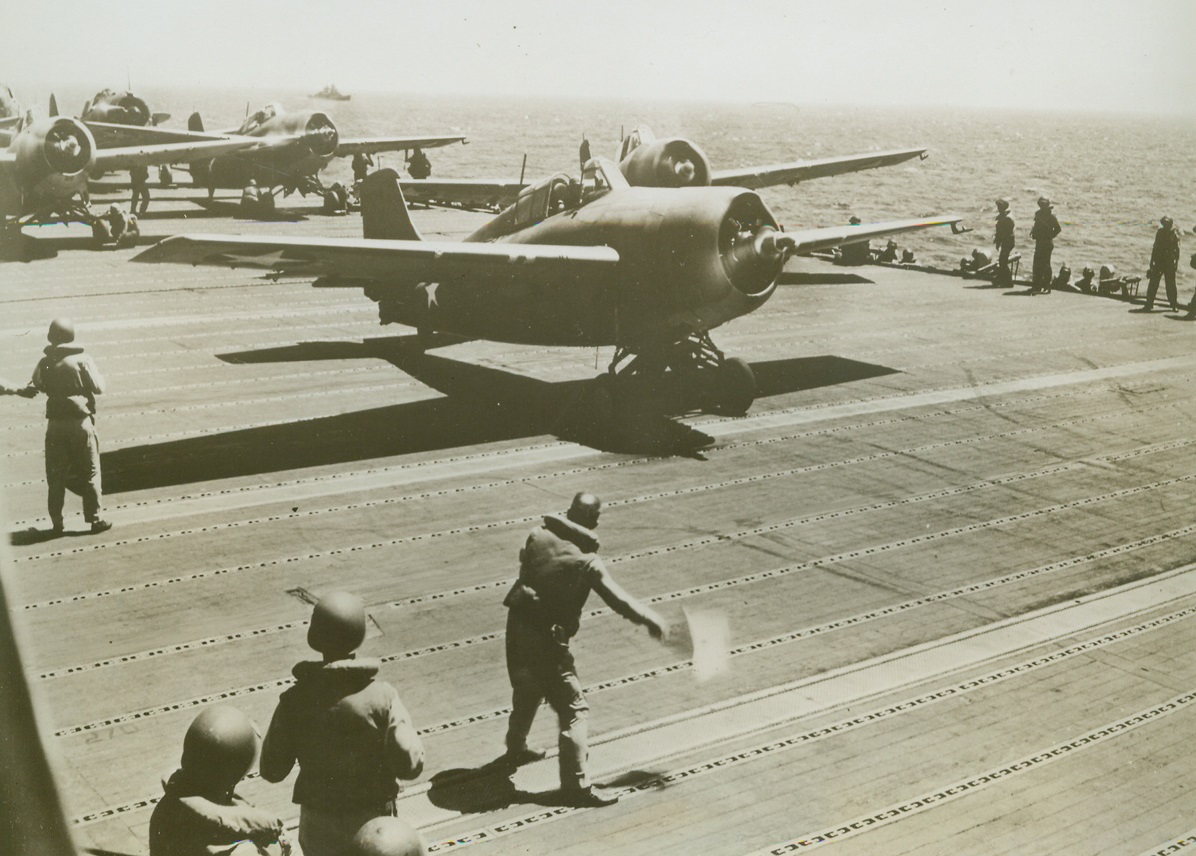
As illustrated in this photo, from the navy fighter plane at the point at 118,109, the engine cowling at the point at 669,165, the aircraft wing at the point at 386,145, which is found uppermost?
the navy fighter plane at the point at 118,109

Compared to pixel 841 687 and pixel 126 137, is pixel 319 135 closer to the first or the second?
pixel 126 137

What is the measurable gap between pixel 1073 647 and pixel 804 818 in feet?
12.3

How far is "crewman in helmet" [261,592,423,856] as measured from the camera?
474 centimetres

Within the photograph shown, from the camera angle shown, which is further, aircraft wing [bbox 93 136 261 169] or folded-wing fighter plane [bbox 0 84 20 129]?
folded-wing fighter plane [bbox 0 84 20 129]

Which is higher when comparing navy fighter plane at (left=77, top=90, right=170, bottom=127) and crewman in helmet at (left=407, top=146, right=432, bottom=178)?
navy fighter plane at (left=77, top=90, right=170, bottom=127)

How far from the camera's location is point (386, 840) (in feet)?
12.9

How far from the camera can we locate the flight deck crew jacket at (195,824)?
4.30 metres

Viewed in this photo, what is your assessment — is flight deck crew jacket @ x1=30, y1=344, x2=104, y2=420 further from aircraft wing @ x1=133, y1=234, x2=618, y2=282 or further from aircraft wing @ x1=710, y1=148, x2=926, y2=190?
aircraft wing @ x1=710, y1=148, x2=926, y2=190

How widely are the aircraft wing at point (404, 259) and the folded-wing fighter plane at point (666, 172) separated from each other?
273 cm

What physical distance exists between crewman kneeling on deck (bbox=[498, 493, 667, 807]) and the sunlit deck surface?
34cm

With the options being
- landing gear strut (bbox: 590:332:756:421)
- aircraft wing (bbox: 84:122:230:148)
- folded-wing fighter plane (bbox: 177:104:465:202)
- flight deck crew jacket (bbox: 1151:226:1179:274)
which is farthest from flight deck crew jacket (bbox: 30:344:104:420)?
aircraft wing (bbox: 84:122:230:148)

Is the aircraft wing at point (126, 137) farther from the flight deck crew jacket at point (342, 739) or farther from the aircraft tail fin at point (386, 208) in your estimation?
the flight deck crew jacket at point (342, 739)

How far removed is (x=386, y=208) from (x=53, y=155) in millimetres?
14303

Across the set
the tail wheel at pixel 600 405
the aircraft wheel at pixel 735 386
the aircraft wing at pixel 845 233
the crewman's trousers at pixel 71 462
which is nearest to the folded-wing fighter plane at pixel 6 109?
the aircraft wing at pixel 845 233
